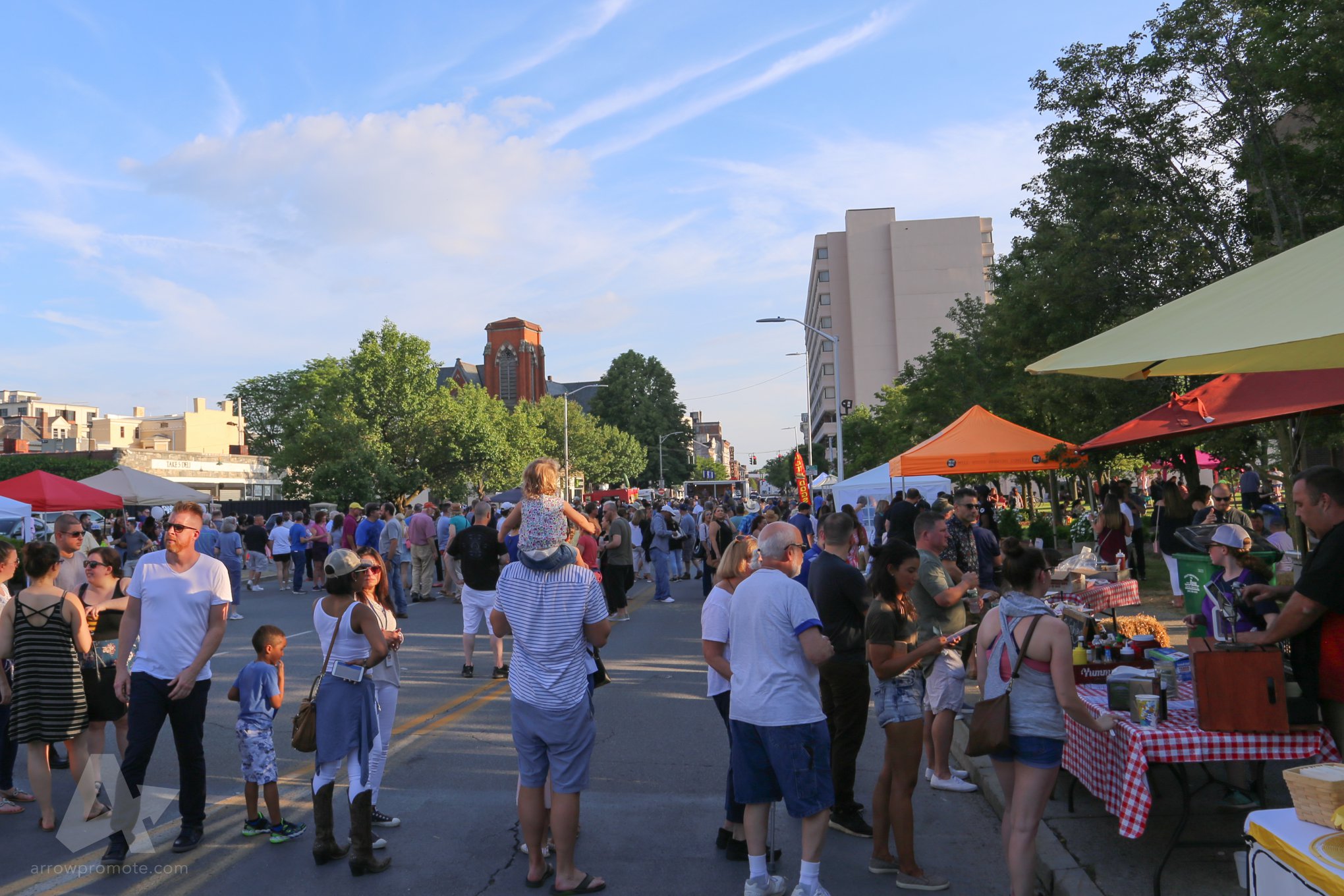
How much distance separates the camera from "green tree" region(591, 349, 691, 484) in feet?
317

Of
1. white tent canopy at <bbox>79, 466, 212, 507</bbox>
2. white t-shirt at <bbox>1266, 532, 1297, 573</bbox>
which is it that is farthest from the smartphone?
white tent canopy at <bbox>79, 466, 212, 507</bbox>

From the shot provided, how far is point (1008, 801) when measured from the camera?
4.50 metres

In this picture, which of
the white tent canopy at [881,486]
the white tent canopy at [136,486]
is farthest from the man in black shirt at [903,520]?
the white tent canopy at [136,486]

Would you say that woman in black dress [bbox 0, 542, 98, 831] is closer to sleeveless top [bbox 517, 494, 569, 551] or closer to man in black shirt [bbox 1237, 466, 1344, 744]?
sleeveless top [bbox 517, 494, 569, 551]

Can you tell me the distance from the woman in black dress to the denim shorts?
187 inches

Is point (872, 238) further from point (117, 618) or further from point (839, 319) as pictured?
point (117, 618)

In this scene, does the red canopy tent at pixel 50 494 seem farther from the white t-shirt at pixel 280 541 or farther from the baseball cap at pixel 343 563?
the baseball cap at pixel 343 563

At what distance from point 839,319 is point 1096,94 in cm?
7717

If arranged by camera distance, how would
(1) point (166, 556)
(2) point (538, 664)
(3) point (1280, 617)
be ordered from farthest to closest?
(1) point (166, 556), (2) point (538, 664), (3) point (1280, 617)

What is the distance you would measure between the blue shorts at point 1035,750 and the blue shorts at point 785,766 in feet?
2.58

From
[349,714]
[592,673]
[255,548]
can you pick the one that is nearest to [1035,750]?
[592,673]

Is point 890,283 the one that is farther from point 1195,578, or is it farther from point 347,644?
point 347,644

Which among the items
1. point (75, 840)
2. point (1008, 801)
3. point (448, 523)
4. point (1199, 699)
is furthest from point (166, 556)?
point (448, 523)

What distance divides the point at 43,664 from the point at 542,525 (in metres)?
3.42
